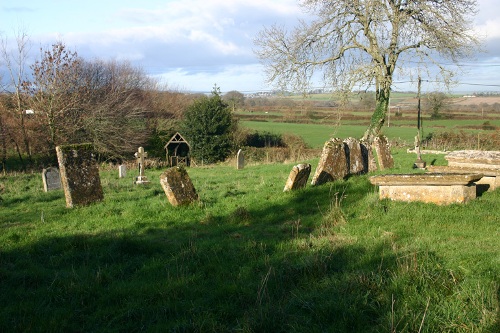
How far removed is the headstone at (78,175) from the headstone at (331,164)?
5.03 m

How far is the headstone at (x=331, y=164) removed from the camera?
10547 millimetres

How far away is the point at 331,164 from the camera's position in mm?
10828

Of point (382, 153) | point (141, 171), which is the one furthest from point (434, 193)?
point (141, 171)

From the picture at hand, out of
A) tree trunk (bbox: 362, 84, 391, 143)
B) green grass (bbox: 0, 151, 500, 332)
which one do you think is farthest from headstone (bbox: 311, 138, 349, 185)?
tree trunk (bbox: 362, 84, 391, 143)

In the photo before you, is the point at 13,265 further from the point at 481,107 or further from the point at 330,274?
the point at 481,107

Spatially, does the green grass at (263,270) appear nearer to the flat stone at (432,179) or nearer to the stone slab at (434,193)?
the stone slab at (434,193)

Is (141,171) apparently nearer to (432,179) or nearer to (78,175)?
(78,175)

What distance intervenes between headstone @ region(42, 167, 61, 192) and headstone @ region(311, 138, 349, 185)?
9.96 meters

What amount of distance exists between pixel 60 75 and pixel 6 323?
31045 millimetres

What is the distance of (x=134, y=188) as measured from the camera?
14.2 metres

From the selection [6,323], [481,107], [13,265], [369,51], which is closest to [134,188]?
[13,265]

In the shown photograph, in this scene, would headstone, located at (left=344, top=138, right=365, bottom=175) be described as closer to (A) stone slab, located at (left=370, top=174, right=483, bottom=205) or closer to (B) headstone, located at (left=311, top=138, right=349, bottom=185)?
(B) headstone, located at (left=311, top=138, right=349, bottom=185)

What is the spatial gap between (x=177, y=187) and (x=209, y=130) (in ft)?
87.8

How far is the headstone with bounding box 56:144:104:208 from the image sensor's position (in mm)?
9867
